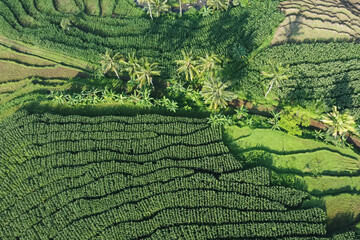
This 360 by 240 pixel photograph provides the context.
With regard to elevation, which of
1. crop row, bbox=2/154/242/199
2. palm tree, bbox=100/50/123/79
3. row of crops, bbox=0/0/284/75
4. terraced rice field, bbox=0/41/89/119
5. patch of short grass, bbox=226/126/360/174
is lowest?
crop row, bbox=2/154/242/199

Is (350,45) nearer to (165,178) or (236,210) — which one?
(236,210)

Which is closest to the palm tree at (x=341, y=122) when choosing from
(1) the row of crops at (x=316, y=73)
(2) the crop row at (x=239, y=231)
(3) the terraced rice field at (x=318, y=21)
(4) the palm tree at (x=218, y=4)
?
(1) the row of crops at (x=316, y=73)

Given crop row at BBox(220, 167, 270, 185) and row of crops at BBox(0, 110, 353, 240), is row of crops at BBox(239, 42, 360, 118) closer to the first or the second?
row of crops at BBox(0, 110, 353, 240)

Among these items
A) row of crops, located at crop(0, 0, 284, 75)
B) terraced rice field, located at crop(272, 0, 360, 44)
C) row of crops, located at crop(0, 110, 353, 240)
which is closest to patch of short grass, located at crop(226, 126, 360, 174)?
row of crops, located at crop(0, 110, 353, 240)

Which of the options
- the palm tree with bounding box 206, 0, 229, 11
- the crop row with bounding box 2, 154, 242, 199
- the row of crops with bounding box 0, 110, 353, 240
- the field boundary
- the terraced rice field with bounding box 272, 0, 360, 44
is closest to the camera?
the row of crops with bounding box 0, 110, 353, 240

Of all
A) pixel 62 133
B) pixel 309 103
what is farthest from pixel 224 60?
pixel 62 133

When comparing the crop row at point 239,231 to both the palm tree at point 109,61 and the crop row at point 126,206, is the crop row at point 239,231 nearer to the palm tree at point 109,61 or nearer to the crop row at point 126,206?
the crop row at point 126,206

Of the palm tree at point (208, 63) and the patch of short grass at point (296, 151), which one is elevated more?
the palm tree at point (208, 63)
